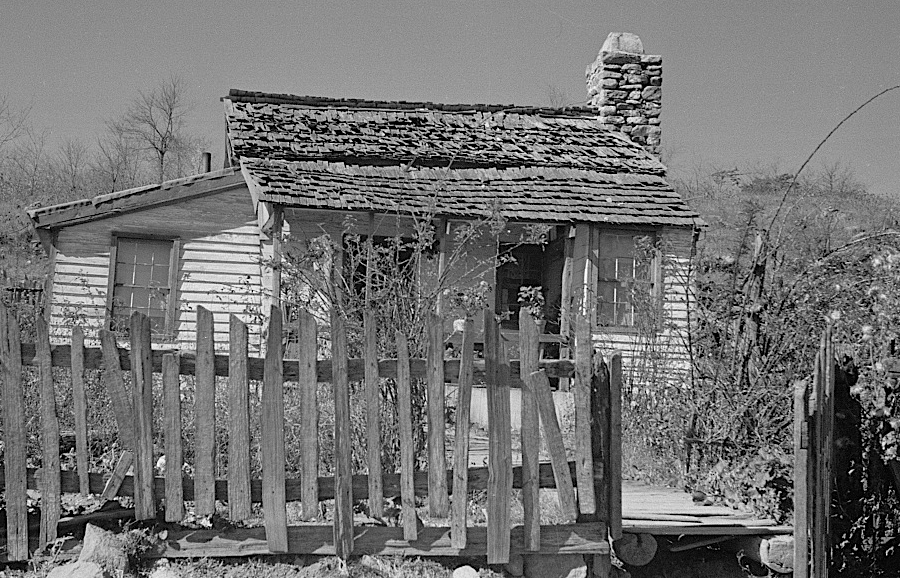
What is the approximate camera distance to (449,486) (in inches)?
193

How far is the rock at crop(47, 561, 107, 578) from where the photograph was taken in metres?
4.62

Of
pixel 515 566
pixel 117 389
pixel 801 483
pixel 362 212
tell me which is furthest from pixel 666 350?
pixel 362 212

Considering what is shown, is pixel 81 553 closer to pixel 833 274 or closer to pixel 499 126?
pixel 833 274

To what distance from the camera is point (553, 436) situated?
186 inches

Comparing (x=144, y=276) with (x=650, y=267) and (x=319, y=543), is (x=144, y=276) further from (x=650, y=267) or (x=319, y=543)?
(x=319, y=543)

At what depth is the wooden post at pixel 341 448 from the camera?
467 centimetres

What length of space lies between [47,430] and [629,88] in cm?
1399

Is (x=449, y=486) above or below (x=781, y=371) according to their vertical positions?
below

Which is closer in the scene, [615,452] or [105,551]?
[105,551]

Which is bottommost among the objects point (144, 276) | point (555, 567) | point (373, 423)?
point (555, 567)

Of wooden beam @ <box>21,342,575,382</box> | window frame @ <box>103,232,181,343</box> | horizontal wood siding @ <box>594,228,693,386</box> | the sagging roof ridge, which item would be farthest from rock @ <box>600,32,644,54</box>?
wooden beam @ <box>21,342,575,382</box>

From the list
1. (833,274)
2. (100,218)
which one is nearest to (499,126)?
(100,218)

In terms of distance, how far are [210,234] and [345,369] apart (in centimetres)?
912

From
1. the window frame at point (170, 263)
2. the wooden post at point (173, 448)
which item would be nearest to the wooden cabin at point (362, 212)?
the window frame at point (170, 263)
